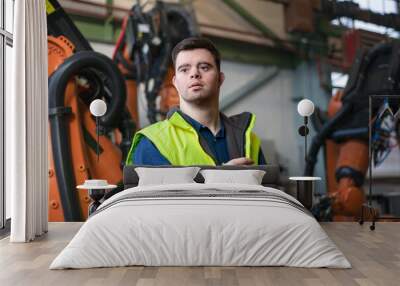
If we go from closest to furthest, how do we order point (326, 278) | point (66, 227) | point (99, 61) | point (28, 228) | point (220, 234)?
point (326, 278) → point (220, 234) → point (28, 228) → point (66, 227) → point (99, 61)

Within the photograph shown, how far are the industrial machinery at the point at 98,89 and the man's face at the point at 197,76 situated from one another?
1.12 metres

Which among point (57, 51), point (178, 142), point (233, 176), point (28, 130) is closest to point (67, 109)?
point (57, 51)

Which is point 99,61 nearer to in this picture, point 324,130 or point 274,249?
point 324,130

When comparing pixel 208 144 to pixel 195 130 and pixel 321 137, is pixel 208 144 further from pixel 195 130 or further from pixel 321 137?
pixel 321 137

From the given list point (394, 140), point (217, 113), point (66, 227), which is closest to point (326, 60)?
point (394, 140)

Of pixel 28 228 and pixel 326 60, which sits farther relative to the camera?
pixel 326 60

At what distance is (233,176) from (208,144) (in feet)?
1.97

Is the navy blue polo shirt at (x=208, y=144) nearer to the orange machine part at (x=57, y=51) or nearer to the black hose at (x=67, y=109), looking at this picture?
the black hose at (x=67, y=109)

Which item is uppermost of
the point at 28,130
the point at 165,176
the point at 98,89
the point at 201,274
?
the point at 98,89

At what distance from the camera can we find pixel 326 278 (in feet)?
9.82

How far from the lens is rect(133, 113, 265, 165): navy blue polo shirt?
5113mm

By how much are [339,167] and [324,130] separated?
1.61ft

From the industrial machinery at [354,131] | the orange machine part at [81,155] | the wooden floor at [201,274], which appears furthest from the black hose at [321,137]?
the wooden floor at [201,274]

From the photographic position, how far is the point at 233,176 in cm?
464
